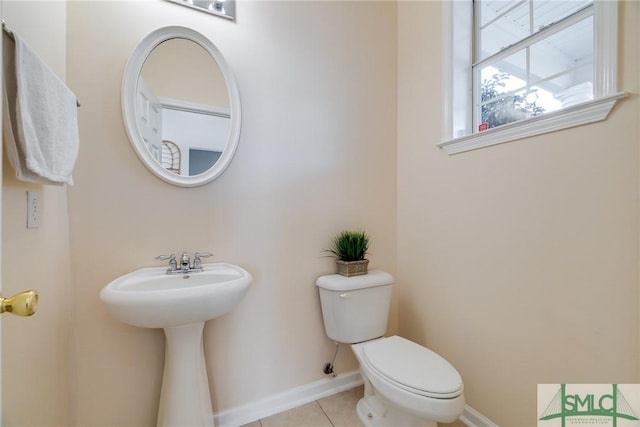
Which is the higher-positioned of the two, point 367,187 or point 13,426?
point 367,187

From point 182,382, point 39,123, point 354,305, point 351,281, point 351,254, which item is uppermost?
point 39,123

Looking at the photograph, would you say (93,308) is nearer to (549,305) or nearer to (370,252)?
(370,252)

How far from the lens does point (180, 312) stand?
38.8 inches

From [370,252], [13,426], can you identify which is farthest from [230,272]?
[370,252]

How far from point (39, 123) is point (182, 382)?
106 centimetres

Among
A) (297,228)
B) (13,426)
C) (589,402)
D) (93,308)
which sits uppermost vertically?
(297,228)

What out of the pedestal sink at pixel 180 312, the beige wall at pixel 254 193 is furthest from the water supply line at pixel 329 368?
the pedestal sink at pixel 180 312

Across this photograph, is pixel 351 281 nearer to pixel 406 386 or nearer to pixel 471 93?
pixel 406 386

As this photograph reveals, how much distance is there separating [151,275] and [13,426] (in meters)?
0.57

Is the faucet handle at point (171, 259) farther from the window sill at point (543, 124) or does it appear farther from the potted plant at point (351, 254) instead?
the window sill at point (543, 124)

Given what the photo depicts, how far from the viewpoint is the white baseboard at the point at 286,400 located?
1.43 meters

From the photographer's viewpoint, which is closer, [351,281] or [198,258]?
[198,258]

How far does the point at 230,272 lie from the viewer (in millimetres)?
1303

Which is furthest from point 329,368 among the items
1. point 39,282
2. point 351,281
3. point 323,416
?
point 39,282
